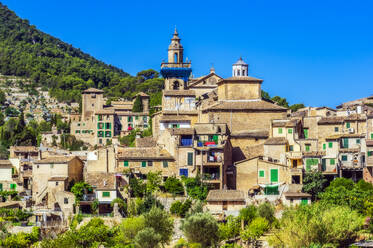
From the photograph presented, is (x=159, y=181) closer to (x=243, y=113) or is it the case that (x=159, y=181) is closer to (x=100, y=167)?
(x=100, y=167)

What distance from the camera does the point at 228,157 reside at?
53.8 m

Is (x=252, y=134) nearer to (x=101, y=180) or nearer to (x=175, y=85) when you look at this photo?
(x=101, y=180)

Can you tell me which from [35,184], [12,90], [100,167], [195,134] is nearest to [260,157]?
[195,134]

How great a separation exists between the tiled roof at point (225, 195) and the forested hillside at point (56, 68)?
5739 centimetres

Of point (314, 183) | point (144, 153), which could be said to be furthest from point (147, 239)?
point (314, 183)

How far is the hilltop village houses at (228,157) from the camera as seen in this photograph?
166ft

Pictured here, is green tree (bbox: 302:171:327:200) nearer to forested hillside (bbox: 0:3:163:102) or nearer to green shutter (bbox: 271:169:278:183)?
green shutter (bbox: 271:169:278:183)

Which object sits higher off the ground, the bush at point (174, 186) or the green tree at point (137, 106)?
the green tree at point (137, 106)

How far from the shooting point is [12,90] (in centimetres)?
12381

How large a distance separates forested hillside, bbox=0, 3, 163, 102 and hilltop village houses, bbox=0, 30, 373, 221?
48.0m

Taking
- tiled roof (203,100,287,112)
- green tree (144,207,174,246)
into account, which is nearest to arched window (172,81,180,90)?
tiled roof (203,100,287,112)

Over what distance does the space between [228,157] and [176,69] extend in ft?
70.9

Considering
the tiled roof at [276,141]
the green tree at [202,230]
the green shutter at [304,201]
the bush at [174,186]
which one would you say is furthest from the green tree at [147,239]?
the tiled roof at [276,141]

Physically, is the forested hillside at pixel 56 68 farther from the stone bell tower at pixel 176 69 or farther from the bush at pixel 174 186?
the bush at pixel 174 186
